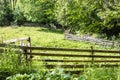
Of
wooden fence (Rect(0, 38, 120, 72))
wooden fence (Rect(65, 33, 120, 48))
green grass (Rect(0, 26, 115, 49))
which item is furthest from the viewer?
green grass (Rect(0, 26, 115, 49))

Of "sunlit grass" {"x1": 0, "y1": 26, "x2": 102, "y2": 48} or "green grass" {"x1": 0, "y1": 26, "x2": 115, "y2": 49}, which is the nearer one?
"green grass" {"x1": 0, "y1": 26, "x2": 115, "y2": 49}

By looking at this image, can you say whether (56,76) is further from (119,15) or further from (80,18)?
(119,15)

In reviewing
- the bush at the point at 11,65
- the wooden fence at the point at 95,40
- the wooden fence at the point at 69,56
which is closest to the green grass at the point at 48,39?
the wooden fence at the point at 95,40

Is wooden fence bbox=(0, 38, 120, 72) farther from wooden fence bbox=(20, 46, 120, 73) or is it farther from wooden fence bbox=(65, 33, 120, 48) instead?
wooden fence bbox=(65, 33, 120, 48)

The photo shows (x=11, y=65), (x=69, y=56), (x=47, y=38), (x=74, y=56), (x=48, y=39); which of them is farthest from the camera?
(x=47, y=38)

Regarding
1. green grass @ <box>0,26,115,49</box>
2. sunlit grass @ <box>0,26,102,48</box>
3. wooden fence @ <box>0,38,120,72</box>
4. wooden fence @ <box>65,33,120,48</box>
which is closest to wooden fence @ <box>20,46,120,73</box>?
wooden fence @ <box>0,38,120,72</box>

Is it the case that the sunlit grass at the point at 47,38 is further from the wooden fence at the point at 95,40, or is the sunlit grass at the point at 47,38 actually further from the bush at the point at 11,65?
the bush at the point at 11,65

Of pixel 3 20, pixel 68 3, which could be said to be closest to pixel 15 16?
pixel 3 20

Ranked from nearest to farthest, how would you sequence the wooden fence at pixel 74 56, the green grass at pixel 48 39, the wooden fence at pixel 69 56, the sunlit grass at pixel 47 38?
the wooden fence at pixel 69 56, the wooden fence at pixel 74 56, the green grass at pixel 48 39, the sunlit grass at pixel 47 38

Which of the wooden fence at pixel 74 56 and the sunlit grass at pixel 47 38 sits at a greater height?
the wooden fence at pixel 74 56

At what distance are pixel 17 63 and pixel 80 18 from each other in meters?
2.21

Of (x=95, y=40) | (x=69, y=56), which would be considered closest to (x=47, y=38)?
(x=95, y=40)

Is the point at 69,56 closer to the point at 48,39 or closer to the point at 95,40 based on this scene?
the point at 95,40

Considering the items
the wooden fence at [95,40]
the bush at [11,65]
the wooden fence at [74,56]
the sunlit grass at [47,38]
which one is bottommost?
the sunlit grass at [47,38]
